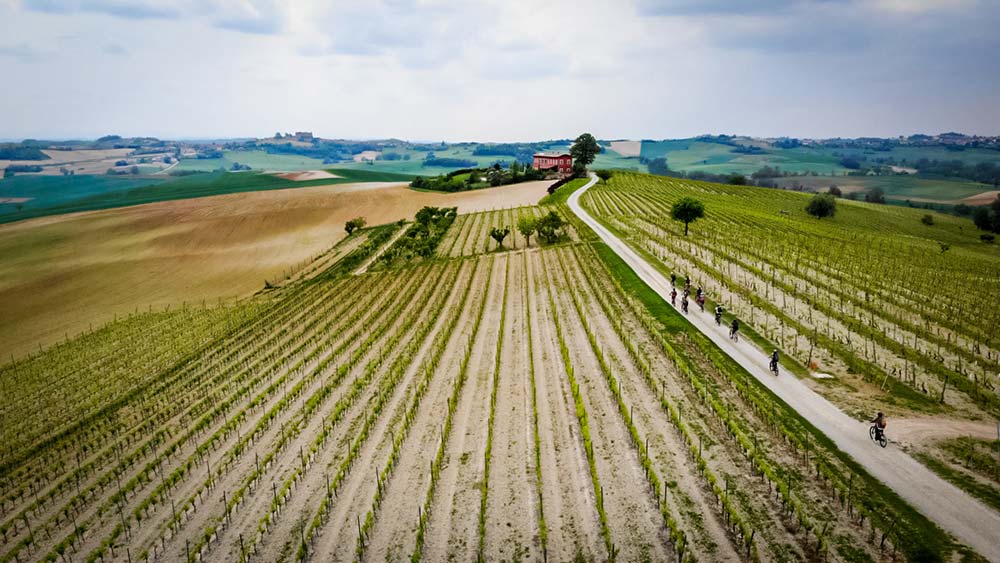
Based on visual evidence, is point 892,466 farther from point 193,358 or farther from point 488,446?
point 193,358

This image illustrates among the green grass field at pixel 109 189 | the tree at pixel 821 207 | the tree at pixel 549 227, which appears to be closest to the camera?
the tree at pixel 549 227

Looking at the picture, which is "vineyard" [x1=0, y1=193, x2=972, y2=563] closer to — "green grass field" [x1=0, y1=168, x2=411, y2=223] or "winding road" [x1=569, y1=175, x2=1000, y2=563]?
"winding road" [x1=569, y1=175, x2=1000, y2=563]

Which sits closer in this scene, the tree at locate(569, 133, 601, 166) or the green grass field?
the green grass field

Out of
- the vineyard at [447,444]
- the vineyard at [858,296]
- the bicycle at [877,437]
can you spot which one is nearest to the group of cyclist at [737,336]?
the bicycle at [877,437]

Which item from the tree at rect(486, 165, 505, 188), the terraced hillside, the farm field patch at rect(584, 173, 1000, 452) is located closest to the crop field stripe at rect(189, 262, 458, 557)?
the terraced hillside

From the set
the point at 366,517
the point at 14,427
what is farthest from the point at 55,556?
the point at 14,427

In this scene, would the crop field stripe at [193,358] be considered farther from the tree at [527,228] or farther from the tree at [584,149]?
the tree at [584,149]
